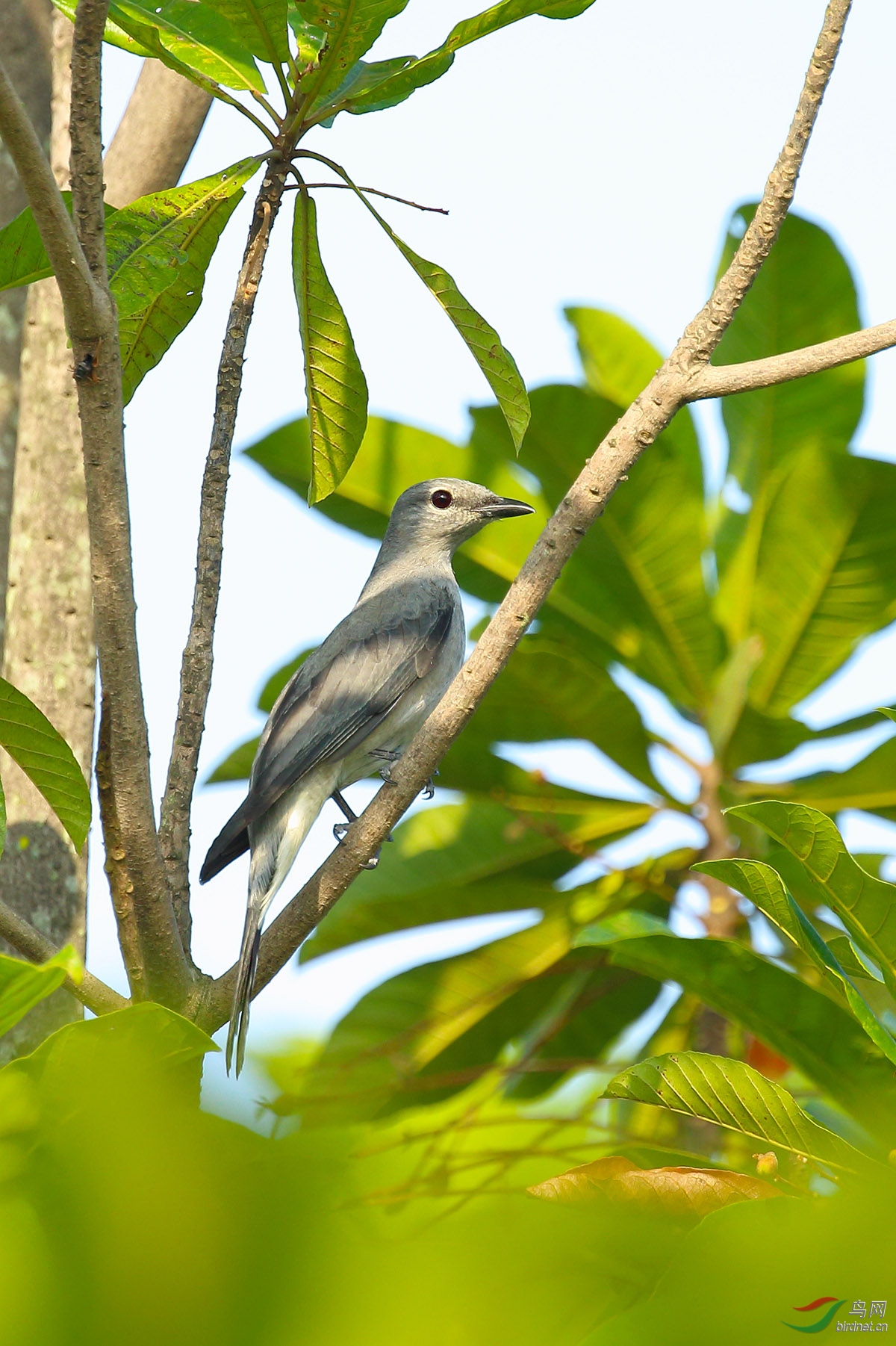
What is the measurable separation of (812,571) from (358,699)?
78.1 inches

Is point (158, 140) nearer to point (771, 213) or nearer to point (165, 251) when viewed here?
point (165, 251)

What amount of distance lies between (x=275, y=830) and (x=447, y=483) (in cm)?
A: 182

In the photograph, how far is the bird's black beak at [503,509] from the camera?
500cm

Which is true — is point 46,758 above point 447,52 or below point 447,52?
below

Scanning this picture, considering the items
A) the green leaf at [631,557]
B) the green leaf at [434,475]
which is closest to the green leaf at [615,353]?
the green leaf at [631,557]

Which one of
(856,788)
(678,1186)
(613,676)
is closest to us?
(678,1186)

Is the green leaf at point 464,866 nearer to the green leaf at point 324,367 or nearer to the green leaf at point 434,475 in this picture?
the green leaf at point 434,475

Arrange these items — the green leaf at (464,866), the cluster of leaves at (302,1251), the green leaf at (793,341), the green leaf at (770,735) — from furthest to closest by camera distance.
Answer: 1. the green leaf at (793,341)
2. the green leaf at (464,866)
3. the green leaf at (770,735)
4. the cluster of leaves at (302,1251)

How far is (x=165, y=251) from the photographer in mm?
2941

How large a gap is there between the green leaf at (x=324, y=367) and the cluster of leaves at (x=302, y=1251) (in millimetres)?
2808

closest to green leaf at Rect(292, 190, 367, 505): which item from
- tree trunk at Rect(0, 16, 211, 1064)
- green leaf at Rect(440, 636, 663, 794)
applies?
tree trunk at Rect(0, 16, 211, 1064)

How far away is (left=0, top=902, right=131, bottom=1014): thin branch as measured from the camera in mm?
2428

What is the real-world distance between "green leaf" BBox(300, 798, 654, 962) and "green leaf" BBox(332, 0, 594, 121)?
2841 mm

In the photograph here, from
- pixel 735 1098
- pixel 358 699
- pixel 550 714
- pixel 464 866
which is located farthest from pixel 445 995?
pixel 735 1098
